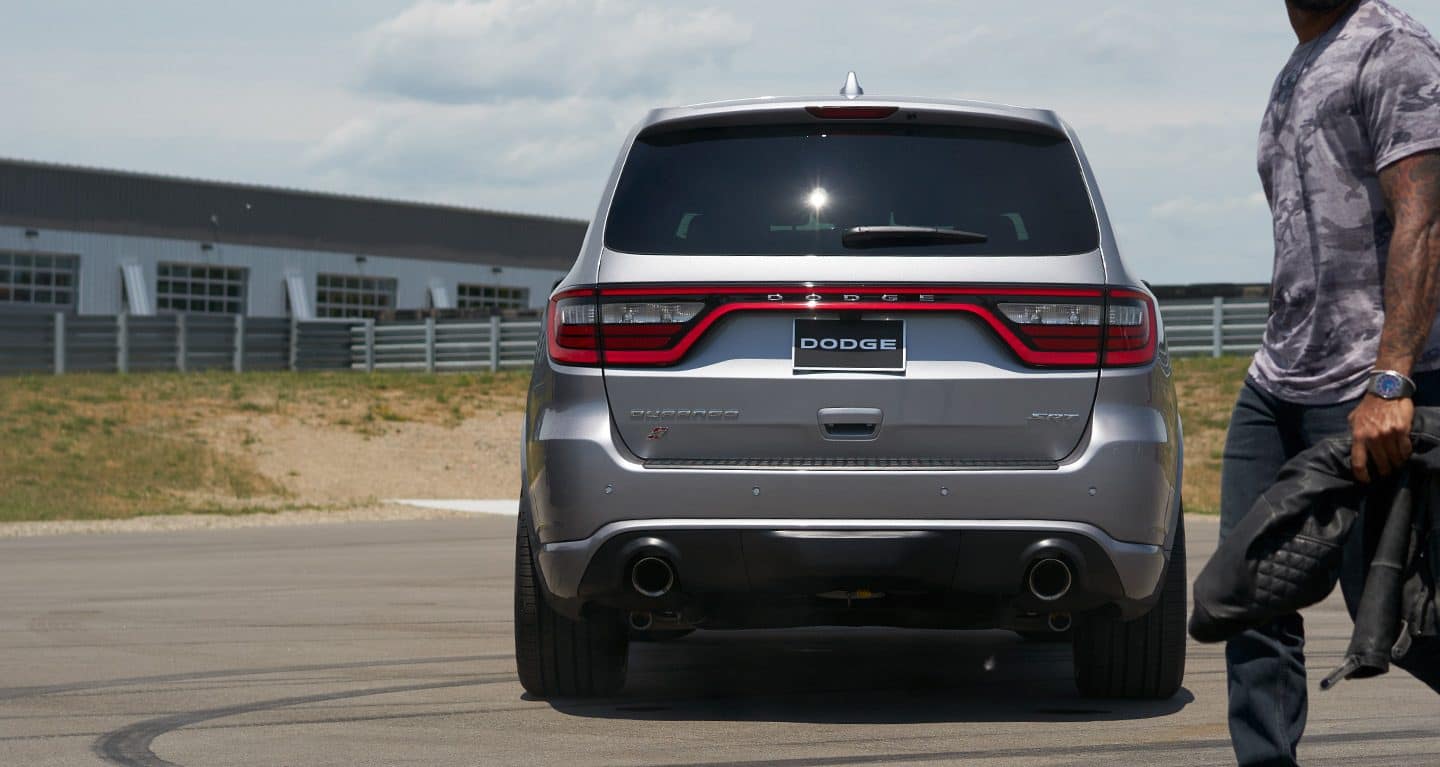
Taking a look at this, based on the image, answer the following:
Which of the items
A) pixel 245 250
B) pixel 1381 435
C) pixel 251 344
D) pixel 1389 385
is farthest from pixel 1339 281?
pixel 245 250

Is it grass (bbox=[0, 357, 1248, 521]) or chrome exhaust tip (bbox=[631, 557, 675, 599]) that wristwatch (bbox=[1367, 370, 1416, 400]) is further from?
grass (bbox=[0, 357, 1248, 521])

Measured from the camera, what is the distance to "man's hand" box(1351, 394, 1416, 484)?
12.3 ft

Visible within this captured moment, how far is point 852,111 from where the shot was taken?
596cm

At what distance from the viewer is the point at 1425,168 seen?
12.7 feet

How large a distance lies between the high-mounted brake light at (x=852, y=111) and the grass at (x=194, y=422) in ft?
49.5

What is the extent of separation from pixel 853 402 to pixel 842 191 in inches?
27.8

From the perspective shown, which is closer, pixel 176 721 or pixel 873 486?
pixel 873 486

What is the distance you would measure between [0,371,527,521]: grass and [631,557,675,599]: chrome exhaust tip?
49.4 ft

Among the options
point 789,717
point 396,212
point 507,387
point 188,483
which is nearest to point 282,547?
point 188,483

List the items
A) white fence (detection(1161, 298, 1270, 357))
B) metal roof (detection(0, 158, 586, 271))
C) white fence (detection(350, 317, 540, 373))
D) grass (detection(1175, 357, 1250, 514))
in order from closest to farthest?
grass (detection(1175, 357, 1250, 514)) < white fence (detection(1161, 298, 1270, 357)) < white fence (detection(350, 317, 540, 373)) < metal roof (detection(0, 158, 586, 271))

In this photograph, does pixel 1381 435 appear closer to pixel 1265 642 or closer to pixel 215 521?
pixel 1265 642

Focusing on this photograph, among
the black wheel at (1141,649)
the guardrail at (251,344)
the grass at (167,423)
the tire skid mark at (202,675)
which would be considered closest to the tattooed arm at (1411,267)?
the black wheel at (1141,649)

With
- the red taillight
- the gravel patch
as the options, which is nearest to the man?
the red taillight

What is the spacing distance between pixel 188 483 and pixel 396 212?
109 feet
